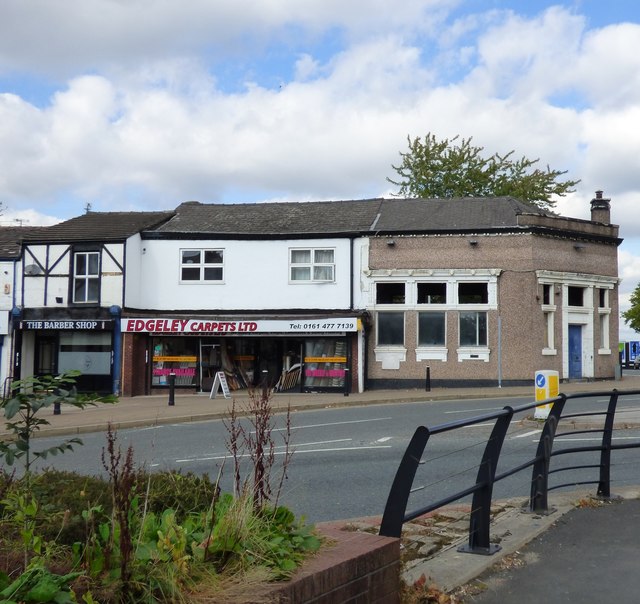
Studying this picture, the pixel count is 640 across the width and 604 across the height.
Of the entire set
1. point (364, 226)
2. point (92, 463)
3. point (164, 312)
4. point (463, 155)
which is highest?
point (463, 155)

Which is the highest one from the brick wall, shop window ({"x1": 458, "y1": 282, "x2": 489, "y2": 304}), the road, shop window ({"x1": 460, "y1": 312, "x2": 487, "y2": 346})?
shop window ({"x1": 458, "y1": 282, "x2": 489, "y2": 304})

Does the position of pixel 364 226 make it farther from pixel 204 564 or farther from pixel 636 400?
pixel 204 564

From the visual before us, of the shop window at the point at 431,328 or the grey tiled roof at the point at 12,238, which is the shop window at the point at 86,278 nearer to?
the grey tiled roof at the point at 12,238

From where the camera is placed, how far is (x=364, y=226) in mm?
28578

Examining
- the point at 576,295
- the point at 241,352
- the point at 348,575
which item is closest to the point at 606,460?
the point at 348,575

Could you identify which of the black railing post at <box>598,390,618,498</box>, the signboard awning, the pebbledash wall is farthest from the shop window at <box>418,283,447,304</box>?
the black railing post at <box>598,390,618,498</box>

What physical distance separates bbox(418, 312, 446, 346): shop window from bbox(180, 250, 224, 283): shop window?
25.5 feet

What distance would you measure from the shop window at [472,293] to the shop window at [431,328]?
0.97 m

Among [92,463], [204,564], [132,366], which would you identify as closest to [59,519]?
[204,564]

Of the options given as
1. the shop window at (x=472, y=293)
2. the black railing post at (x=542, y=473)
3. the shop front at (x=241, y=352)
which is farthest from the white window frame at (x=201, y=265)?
the black railing post at (x=542, y=473)

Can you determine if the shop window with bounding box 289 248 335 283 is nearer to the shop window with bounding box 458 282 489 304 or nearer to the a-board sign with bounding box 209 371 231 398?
the shop window with bounding box 458 282 489 304

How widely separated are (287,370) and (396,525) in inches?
946

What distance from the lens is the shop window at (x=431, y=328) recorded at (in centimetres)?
2780

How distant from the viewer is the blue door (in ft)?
94.5
